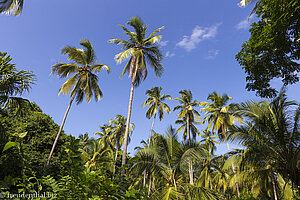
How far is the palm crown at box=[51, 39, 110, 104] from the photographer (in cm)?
1634

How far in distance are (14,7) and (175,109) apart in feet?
73.8

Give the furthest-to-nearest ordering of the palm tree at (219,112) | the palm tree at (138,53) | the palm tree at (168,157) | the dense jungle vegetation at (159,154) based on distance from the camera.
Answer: the palm tree at (219,112) < the palm tree at (138,53) < the palm tree at (168,157) < the dense jungle vegetation at (159,154)

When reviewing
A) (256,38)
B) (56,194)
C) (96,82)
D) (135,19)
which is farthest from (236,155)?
(96,82)

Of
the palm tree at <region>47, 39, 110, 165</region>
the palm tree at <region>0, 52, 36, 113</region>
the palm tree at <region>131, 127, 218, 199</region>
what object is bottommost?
the palm tree at <region>131, 127, 218, 199</region>

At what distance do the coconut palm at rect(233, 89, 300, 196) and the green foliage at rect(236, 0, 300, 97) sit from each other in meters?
0.73

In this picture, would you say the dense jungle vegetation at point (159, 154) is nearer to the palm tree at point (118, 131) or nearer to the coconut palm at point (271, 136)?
the coconut palm at point (271, 136)

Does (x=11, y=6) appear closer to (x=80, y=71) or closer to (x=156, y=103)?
(x=80, y=71)

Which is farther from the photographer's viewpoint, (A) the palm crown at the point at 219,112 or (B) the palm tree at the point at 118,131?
(B) the palm tree at the point at 118,131

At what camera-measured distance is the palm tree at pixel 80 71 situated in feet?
53.6

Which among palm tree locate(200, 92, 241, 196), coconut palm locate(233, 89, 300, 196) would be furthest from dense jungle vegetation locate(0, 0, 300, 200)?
palm tree locate(200, 92, 241, 196)

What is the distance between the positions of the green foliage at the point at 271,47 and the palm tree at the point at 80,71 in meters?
12.7

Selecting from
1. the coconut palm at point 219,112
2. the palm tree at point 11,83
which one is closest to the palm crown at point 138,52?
the palm tree at point 11,83

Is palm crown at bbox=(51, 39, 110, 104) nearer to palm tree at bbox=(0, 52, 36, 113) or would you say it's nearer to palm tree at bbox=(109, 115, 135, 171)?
palm tree at bbox=(0, 52, 36, 113)

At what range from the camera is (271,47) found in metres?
6.52
